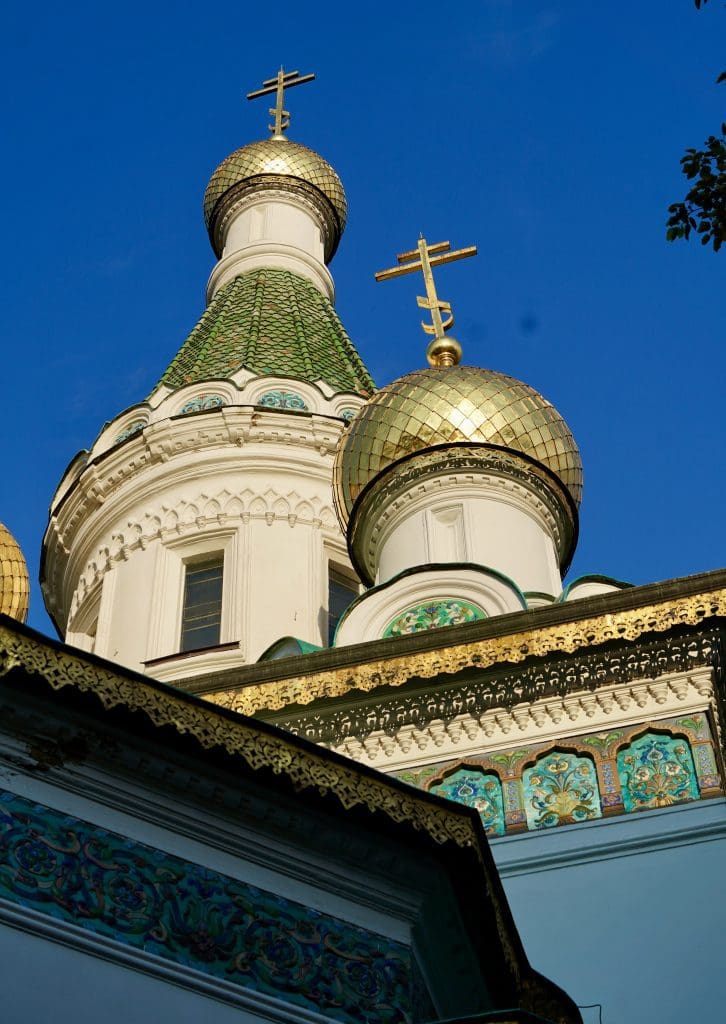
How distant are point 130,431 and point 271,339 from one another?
181cm

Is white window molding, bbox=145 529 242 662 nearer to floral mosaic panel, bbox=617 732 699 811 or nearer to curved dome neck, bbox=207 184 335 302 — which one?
curved dome neck, bbox=207 184 335 302

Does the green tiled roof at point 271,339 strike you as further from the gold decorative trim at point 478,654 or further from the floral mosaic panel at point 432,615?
the gold decorative trim at point 478,654

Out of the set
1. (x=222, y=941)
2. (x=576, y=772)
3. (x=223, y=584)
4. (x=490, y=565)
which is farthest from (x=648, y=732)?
(x=223, y=584)

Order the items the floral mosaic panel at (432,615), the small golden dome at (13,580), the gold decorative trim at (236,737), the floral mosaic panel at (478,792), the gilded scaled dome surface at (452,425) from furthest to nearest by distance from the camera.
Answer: the small golden dome at (13,580) → the gilded scaled dome surface at (452,425) → the floral mosaic panel at (432,615) → the floral mosaic panel at (478,792) → the gold decorative trim at (236,737)

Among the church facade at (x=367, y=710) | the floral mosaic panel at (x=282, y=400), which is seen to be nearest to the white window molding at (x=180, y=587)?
the church facade at (x=367, y=710)

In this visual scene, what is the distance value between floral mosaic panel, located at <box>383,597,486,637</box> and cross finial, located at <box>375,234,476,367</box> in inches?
122

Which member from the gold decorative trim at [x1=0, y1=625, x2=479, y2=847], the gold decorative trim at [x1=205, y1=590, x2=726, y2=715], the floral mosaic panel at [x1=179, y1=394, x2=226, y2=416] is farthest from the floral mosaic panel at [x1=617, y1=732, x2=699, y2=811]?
the floral mosaic panel at [x1=179, y1=394, x2=226, y2=416]

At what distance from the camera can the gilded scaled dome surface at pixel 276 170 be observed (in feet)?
64.7

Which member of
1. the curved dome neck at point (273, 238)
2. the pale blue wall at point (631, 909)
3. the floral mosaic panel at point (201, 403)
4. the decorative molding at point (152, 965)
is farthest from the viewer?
the curved dome neck at point (273, 238)

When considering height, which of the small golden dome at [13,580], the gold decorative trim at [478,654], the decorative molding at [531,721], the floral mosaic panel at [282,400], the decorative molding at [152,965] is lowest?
the decorative molding at [152,965]

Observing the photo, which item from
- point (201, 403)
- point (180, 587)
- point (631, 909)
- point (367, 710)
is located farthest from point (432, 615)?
point (201, 403)

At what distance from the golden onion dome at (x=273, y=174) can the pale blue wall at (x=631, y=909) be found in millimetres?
13474

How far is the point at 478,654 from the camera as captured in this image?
25.9 feet

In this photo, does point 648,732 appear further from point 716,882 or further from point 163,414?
point 163,414
